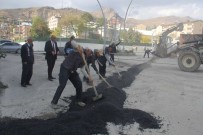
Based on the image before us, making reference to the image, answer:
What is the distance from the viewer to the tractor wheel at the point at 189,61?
21.1 metres

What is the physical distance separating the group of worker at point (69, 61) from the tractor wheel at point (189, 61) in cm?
682

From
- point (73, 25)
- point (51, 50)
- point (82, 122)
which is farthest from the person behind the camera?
point (73, 25)

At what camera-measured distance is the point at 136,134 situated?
23.2 ft

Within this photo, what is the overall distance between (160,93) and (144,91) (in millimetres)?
622

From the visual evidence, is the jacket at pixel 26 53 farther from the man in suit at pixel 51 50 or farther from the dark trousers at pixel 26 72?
the man in suit at pixel 51 50

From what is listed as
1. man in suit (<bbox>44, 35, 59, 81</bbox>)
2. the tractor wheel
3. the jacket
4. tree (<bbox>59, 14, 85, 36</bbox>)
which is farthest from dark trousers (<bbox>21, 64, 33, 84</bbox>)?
tree (<bbox>59, 14, 85, 36</bbox>)

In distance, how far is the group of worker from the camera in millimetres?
8875

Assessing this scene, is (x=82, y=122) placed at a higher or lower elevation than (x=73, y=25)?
lower

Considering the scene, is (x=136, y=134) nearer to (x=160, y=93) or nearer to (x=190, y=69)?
(x=160, y=93)

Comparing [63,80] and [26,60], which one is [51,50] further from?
[63,80]

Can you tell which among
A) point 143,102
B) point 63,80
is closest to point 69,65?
point 63,80

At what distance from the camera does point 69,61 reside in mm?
8875

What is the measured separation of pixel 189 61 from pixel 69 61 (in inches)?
550

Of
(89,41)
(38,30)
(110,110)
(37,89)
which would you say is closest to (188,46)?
(37,89)
